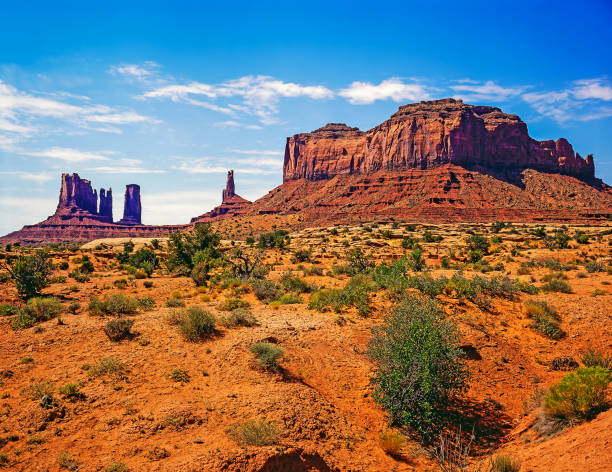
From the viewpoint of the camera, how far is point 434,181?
348 feet

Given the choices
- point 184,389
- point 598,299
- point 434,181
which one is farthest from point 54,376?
point 434,181

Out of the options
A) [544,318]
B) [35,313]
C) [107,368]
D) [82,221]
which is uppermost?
[82,221]

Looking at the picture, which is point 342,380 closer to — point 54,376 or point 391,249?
point 54,376

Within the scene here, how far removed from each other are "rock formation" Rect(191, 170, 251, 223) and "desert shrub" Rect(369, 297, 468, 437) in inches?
5584

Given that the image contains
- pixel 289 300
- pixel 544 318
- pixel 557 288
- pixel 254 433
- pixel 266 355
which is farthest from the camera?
pixel 557 288

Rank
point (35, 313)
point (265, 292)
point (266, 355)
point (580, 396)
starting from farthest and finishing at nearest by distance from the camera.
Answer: point (265, 292)
point (35, 313)
point (266, 355)
point (580, 396)

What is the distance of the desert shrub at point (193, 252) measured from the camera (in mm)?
28612

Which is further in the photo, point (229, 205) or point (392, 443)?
point (229, 205)

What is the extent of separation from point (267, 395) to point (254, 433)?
1.80 m

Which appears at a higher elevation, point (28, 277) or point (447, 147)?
point (447, 147)

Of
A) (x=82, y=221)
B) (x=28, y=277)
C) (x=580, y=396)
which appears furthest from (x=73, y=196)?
(x=580, y=396)

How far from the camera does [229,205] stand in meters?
165

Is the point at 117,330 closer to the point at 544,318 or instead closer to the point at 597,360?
the point at 597,360

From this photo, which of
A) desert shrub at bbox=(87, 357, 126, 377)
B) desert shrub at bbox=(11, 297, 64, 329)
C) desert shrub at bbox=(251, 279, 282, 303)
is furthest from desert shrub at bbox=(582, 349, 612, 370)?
desert shrub at bbox=(11, 297, 64, 329)
